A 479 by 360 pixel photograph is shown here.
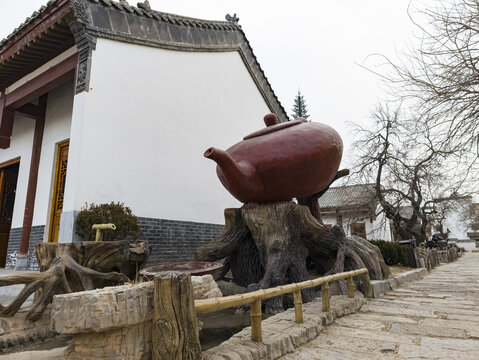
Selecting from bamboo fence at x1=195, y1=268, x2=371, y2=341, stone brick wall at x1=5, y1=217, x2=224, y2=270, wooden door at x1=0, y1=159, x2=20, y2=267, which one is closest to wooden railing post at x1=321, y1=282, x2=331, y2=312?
bamboo fence at x1=195, y1=268, x2=371, y2=341

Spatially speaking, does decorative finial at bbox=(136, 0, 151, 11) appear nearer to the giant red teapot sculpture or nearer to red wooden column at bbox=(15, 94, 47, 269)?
red wooden column at bbox=(15, 94, 47, 269)

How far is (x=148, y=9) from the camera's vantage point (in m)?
6.07

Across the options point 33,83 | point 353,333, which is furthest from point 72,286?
point 33,83

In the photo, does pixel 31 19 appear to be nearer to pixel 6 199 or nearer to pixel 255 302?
pixel 6 199

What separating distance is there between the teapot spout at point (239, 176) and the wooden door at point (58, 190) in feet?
13.9

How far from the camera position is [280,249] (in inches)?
142

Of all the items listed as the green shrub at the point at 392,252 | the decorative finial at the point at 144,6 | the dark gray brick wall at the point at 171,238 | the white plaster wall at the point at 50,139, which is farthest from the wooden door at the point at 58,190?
the green shrub at the point at 392,252

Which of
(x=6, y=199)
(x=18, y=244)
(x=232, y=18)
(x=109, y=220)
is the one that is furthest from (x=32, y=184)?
(x=232, y=18)

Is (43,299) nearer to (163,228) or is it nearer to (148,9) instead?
(163,228)

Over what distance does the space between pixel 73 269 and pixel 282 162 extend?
246 centimetres

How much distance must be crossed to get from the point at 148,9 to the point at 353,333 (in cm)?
635

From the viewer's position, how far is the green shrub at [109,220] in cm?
448

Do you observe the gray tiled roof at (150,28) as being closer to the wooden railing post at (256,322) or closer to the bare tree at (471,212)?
the wooden railing post at (256,322)

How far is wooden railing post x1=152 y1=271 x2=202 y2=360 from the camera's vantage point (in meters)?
1.39
